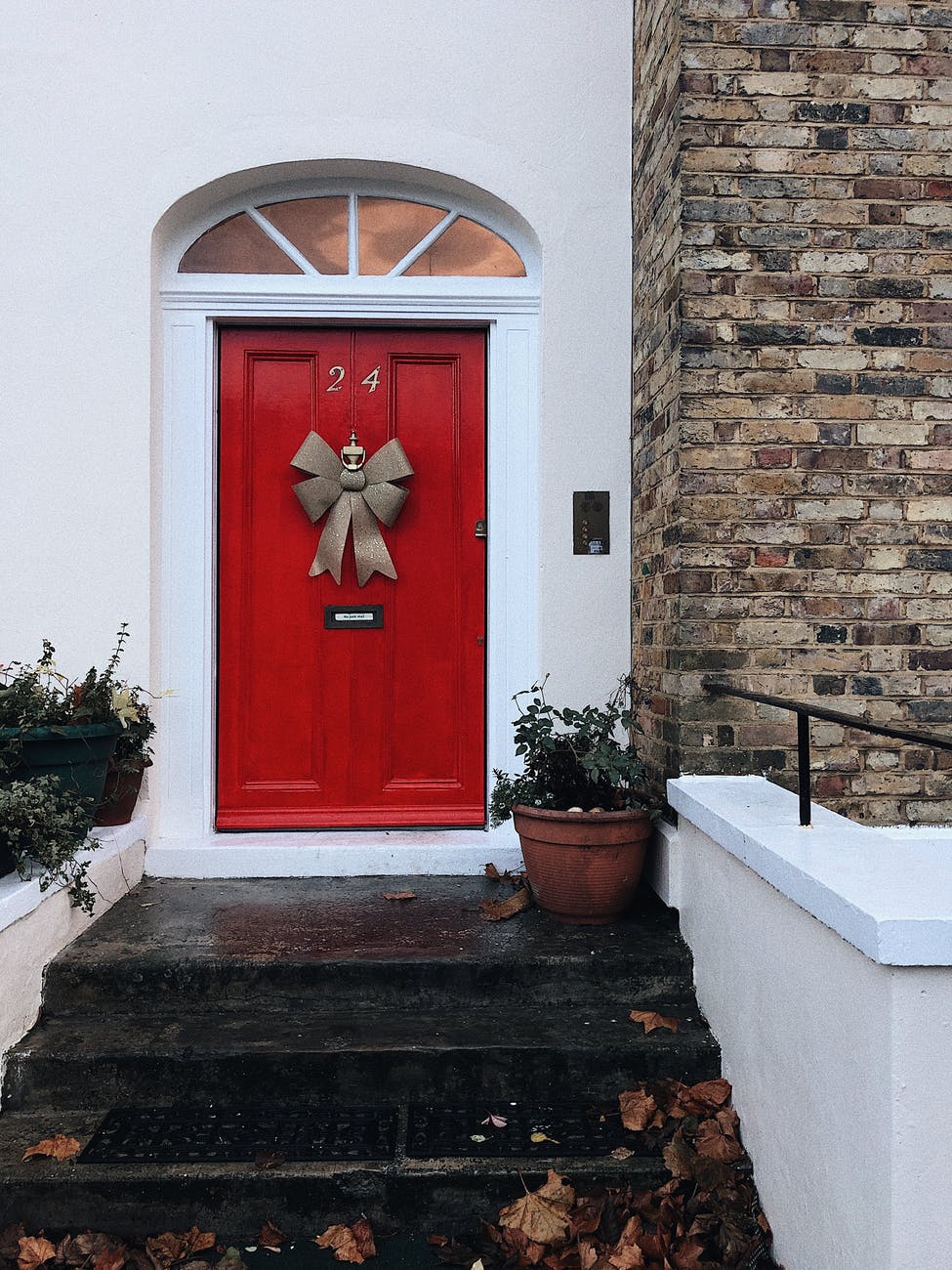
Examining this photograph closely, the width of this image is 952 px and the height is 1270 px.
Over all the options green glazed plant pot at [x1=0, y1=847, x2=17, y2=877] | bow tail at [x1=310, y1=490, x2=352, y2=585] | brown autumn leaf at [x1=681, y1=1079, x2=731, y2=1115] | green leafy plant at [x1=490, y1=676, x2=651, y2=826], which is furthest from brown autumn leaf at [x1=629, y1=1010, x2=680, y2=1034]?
bow tail at [x1=310, y1=490, x2=352, y2=585]

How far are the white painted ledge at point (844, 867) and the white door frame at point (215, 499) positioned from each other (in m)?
1.30

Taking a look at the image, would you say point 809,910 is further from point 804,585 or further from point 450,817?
point 450,817

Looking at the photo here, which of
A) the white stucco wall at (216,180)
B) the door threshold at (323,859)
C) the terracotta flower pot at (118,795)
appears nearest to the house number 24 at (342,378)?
the white stucco wall at (216,180)

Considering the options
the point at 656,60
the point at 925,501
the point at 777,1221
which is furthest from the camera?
the point at 656,60

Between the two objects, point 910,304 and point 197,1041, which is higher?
point 910,304

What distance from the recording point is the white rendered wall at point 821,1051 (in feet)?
5.98

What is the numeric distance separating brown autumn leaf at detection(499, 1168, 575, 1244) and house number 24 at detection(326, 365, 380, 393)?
10.3 feet

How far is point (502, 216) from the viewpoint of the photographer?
425 cm

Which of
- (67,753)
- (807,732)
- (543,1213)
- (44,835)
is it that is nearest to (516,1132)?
(543,1213)

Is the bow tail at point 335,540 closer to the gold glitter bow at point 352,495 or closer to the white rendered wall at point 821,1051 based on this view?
the gold glitter bow at point 352,495

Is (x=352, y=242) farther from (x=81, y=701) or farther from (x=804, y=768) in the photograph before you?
(x=804, y=768)

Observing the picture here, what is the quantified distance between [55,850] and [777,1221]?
7.53 ft

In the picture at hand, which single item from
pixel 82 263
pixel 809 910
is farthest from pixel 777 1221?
pixel 82 263

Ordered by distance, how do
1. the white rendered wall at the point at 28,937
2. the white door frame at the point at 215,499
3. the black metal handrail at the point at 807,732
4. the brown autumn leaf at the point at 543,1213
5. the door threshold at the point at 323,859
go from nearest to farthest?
1. the black metal handrail at the point at 807,732
2. the brown autumn leaf at the point at 543,1213
3. the white rendered wall at the point at 28,937
4. the door threshold at the point at 323,859
5. the white door frame at the point at 215,499
